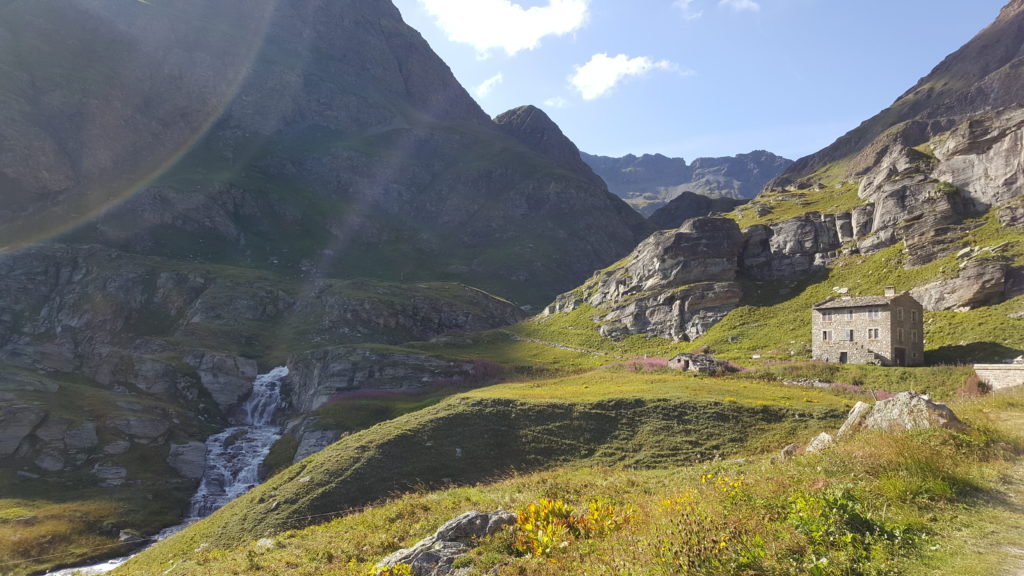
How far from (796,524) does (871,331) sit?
199 ft

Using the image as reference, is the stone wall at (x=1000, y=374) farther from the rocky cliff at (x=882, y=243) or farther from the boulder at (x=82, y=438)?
the boulder at (x=82, y=438)

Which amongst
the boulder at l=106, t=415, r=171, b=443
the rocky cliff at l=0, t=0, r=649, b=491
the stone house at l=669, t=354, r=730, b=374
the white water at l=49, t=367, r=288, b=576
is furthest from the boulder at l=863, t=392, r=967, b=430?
the boulder at l=106, t=415, r=171, b=443

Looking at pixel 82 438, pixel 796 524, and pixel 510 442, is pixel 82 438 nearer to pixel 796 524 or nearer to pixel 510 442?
pixel 510 442

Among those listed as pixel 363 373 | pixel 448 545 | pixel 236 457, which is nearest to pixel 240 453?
pixel 236 457

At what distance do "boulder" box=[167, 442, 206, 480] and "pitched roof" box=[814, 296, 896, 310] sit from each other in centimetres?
7652

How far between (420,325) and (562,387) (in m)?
72.5

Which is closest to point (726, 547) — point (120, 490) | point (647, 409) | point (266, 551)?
point (266, 551)

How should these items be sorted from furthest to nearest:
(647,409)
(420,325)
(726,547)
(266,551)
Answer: (420,325)
(647,409)
(266,551)
(726,547)

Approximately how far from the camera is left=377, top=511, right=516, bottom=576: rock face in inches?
539

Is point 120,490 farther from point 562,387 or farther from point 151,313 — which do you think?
point 151,313

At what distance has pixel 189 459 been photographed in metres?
63.5

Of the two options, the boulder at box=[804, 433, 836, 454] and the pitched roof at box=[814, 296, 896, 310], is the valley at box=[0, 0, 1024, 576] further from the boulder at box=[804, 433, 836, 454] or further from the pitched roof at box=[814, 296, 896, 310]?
the pitched roof at box=[814, 296, 896, 310]

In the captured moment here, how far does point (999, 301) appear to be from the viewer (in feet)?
202

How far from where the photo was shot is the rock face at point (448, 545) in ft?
45.0
